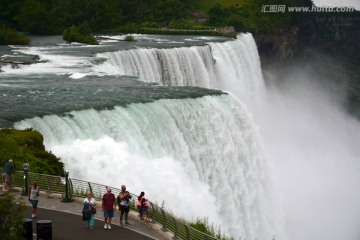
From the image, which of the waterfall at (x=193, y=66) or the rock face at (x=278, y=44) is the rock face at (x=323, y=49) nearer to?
the rock face at (x=278, y=44)

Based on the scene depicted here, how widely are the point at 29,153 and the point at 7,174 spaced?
3.60m

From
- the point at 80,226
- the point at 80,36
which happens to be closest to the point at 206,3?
the point at 80,36

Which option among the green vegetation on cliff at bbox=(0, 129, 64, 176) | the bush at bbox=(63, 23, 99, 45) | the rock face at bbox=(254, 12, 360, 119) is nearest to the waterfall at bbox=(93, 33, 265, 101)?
the bush at bbox=(63, 23, 99, 45)

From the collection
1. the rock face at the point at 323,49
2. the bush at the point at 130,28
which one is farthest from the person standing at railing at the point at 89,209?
the rock face at the point at 323,49

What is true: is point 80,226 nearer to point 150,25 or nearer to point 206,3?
point 150,25

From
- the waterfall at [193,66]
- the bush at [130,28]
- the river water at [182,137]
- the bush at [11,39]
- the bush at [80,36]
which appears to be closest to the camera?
the river water at [182,137]

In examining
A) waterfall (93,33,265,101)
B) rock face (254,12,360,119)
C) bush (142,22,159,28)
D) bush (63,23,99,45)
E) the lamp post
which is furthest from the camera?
rock face (254,12,360,119)

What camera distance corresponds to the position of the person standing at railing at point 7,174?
2311 cm

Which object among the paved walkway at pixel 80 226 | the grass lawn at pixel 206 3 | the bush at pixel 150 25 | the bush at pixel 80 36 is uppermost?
the paved walkway at pixel 80 226

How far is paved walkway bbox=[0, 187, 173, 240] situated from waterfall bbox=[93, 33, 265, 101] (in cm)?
2472

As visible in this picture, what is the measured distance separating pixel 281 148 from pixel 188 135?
2685 cm

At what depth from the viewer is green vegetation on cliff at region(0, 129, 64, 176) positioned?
26.1 metres

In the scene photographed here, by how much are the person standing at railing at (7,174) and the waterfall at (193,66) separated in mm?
23539

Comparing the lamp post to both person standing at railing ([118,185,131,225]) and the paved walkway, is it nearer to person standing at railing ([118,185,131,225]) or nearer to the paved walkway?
the paved walkway
